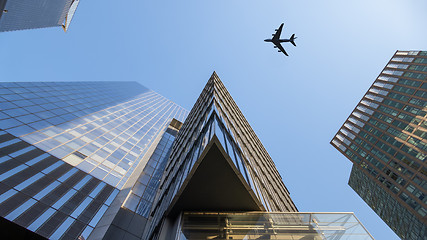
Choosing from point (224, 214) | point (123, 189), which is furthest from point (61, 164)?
point (224, 214)

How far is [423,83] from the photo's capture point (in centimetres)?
5459

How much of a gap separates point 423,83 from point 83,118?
75.7 metres

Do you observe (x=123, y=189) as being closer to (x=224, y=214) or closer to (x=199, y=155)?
(x=224, y=214)

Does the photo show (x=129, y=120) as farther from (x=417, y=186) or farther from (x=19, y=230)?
(x=417, y=186)

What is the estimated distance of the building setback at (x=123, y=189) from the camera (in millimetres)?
11375

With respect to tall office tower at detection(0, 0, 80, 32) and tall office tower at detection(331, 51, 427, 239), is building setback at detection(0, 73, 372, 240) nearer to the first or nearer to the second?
tall office tower at detection(0, 0, 80, 32)

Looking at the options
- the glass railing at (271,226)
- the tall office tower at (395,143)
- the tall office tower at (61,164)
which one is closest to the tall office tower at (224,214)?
the glass railing at (271,226)

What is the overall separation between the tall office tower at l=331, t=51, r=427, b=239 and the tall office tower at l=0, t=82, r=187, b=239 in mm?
53512

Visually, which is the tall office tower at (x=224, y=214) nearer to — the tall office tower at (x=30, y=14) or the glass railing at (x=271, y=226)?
the glass railing at (x=271, y=226)

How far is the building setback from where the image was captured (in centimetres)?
1138

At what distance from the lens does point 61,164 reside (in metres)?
18.3

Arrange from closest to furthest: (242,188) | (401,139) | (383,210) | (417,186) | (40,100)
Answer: (242,188) < (40,100) < (417,186) < (401,139) < (383,210)

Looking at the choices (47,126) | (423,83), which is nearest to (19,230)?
(47,126)

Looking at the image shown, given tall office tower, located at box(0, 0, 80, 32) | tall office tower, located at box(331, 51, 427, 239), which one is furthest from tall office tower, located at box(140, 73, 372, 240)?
tall office tower, located at box(331, 51, 427, 239)
